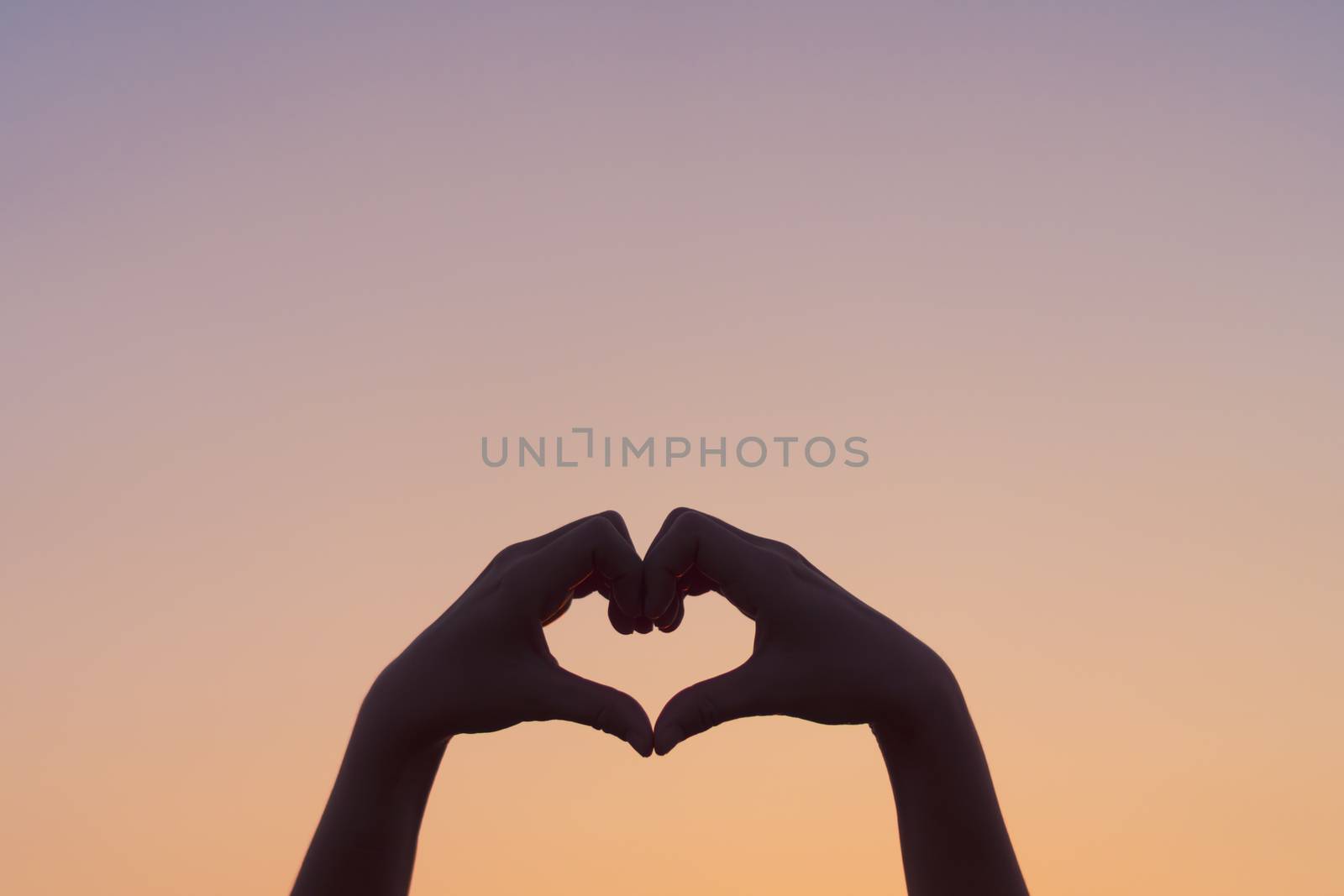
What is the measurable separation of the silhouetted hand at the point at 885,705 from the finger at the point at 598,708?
7 cm

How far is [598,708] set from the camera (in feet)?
13.8

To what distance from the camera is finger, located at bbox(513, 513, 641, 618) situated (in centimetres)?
442

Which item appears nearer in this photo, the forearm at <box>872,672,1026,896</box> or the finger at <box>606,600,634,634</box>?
the forearm at <box>872,672,1026,896</box>

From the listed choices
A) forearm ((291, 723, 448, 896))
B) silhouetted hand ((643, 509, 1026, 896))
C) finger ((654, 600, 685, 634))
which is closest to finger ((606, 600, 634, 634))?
finger ((654, 600, 685, 634))

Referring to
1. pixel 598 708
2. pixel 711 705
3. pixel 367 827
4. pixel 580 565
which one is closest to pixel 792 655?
pixel 711 705

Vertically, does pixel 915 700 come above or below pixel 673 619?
below

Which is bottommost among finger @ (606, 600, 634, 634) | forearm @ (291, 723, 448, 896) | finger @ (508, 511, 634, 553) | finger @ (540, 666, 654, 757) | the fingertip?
forearm @ (291, 723, 448, 896)

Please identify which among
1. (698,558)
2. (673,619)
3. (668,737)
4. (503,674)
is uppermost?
(698,558)

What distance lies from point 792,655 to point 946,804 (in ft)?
2.57

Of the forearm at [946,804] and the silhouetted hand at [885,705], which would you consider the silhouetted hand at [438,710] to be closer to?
the silhouetted hand at [885,705]

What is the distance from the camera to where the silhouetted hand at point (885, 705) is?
419 centimetres

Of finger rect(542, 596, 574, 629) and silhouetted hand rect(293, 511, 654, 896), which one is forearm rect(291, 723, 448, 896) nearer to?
silhouetted hand rect(293, 511, 654, 896)

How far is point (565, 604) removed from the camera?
15.7ft

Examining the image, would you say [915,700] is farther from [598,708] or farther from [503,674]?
[503,674]
